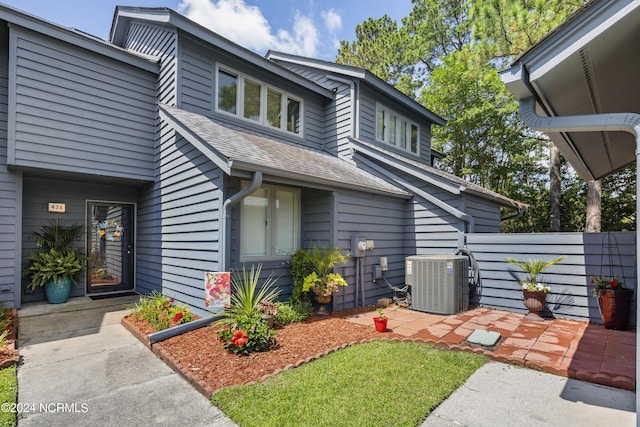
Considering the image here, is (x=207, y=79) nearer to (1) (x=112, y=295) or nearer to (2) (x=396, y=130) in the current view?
(1) (x=112, y=295)

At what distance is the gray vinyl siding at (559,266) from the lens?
5152 mm

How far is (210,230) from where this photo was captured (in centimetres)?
512

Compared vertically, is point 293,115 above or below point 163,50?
below

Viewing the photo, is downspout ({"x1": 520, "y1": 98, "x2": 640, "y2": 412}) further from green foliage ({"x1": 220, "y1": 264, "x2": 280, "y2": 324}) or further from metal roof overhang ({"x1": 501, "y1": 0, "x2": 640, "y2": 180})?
green foliage ({"x1": 220, "y1": 264, "x2": 280, "y2": 324})

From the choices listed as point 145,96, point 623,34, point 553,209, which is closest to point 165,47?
point 145,96

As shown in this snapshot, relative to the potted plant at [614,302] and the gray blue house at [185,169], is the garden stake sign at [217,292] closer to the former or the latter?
the gray blue house at [185,169]

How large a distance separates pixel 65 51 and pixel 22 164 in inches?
91.5

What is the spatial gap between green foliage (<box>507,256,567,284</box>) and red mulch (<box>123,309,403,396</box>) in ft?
9.69

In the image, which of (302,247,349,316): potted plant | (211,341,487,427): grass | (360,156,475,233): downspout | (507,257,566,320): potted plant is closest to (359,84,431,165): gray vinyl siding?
(360,156,475,233): downspout

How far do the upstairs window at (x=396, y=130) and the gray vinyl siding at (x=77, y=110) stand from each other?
589cm

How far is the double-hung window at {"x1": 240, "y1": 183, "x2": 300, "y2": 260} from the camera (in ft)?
18.5

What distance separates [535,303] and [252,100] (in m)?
6.99

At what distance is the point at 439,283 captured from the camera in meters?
5.93

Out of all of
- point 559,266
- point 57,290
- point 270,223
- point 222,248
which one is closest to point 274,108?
point 270,223
